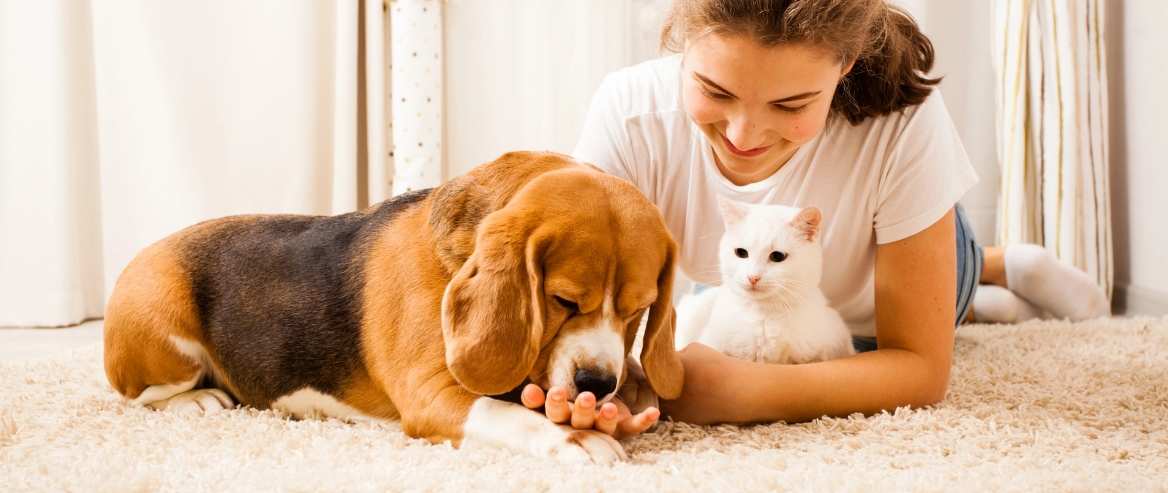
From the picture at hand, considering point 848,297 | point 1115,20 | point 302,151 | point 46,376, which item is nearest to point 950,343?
point 848,297

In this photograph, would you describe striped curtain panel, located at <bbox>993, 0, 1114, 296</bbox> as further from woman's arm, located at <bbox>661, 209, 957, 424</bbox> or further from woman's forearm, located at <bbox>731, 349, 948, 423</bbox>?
woman's forearm, located at <bbox>731, 349, 948, 423</bbox>

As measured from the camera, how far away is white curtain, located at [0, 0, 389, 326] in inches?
137

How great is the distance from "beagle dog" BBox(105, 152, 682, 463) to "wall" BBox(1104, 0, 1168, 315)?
9.62 feet

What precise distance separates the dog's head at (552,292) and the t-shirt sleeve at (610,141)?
691 millimetres

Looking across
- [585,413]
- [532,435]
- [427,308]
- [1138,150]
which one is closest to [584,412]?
[585,413]

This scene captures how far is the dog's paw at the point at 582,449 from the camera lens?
136 centimetres

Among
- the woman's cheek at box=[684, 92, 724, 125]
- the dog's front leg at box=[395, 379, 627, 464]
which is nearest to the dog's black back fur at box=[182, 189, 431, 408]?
the dog's front leg at box=[395, 379, 627, 464]

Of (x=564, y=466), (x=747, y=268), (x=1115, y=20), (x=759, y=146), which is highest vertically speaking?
(x=1115, y=20)

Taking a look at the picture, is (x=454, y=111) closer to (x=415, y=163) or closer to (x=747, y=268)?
(x=415, y=163)

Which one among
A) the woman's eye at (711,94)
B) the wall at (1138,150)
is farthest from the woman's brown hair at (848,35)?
the wall at (1138,150)

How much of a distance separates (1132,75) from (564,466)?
11.7 feet

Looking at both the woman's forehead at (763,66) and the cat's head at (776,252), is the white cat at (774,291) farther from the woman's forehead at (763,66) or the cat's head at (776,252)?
the woman's forehead at (763,66)

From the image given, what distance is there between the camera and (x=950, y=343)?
1.92 metres

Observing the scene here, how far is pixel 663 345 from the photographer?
5.28 ft
